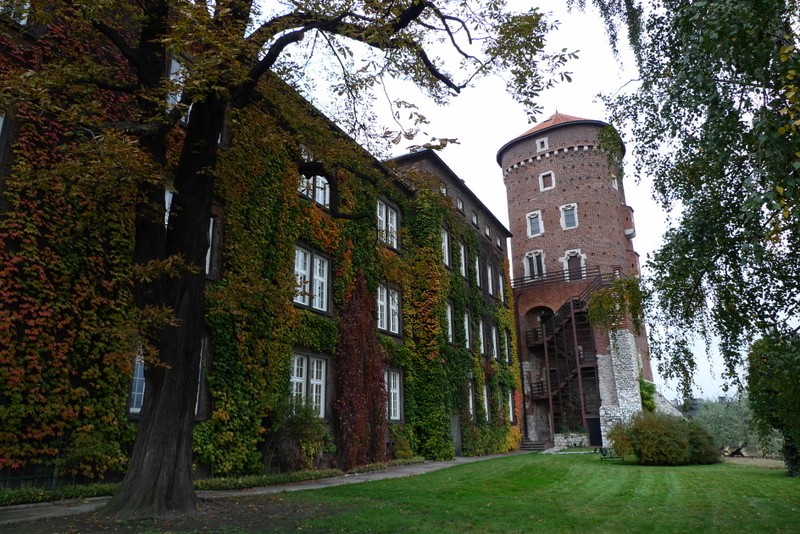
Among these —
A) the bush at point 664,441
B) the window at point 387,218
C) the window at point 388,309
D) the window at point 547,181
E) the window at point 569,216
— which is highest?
the window at point 547,181

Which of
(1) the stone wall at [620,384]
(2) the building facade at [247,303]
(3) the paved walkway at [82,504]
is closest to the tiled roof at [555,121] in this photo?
(1) the stone wall at [620,384]

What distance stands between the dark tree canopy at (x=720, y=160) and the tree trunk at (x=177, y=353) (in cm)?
643

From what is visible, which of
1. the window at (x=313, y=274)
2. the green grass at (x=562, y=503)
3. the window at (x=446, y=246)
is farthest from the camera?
the window at (x=446, y=246)

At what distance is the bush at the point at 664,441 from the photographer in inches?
761

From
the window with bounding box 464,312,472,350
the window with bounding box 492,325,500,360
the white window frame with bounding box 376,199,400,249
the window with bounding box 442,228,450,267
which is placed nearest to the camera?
the white window frame with bounding box 376,199,400,249

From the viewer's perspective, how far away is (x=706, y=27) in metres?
6.14

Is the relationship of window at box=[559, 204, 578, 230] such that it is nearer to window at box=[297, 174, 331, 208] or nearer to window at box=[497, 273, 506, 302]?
window at box=[497, 273, 506, 302]

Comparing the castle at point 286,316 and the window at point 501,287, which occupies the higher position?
the window at point 501,287

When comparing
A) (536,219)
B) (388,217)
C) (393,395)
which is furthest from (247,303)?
(536,219)

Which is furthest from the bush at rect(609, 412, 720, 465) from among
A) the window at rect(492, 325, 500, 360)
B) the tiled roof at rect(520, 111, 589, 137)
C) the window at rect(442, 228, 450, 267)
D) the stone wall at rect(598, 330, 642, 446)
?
the tiled roof at rect(520, 111, 589, 137)

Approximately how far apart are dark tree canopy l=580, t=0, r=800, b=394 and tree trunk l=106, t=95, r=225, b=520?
6.43 m

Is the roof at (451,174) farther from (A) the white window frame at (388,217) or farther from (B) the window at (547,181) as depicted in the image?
(B) the window at (547,181)

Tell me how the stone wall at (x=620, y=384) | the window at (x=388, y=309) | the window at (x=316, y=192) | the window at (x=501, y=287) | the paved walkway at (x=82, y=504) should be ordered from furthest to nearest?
the window at (x=501, y=287) < the stone wall at (x=620, y=384) < the window at (x=388, y=309) < the window at (x=316, y=192) < the paved walkway at (x=82, y=504)

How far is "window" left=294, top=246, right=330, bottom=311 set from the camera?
54.6 ft
